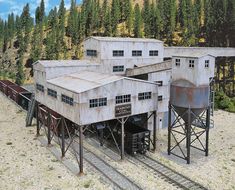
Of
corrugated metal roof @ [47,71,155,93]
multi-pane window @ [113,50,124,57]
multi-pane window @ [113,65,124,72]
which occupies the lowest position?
corrugated metal roof @ [47,71,155,93]

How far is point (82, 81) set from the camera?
30.2 metres

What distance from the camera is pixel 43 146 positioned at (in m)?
35.0

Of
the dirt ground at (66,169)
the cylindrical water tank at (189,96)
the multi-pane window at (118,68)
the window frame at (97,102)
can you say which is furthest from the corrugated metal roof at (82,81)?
the dirt ground at (66,169)

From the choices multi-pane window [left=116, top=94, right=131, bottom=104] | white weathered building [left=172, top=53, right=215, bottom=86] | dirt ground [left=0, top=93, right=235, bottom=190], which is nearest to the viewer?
dirt ground [left=0, top=93, right=235, bottom=190]

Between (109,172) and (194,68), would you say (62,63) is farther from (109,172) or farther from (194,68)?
(194,68)

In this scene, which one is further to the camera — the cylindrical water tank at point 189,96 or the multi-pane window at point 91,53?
the multi-pane window at point 91,53

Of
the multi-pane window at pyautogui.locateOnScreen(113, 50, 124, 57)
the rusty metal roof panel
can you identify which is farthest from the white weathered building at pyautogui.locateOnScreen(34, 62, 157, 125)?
the multi-pane window at pyautogui.locateOnScreen(113, 50, 124, 57)

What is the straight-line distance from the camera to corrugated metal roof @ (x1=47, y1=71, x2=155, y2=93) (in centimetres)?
2769

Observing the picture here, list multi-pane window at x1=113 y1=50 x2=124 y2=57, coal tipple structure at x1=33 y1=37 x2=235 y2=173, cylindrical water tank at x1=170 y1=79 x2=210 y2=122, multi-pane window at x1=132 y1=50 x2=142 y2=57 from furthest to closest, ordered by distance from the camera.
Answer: multi-pane window at x1=132 y1=50 x2=142 y2=57 < multi-pane window at x1=113 y1=50 x2=124 y2=57 < cylindrical water tank at x1=170 y1=79 x2=210 y2=122 < coal tipple structure at x1=33 y1=37 x2=235 y2=173

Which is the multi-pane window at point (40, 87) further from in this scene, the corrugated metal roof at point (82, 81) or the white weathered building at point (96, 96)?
the corrugated metal roof at point (82, 81)

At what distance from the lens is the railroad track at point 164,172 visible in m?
25.1

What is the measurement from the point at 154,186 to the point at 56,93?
1390 cm

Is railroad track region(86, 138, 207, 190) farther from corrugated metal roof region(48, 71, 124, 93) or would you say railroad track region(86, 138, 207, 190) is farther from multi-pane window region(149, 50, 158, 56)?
multi-pane window region(149, 50, 158, 56)

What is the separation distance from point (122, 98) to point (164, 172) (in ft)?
27.1
